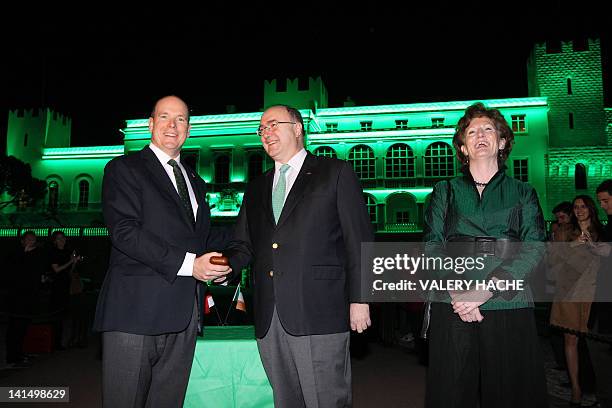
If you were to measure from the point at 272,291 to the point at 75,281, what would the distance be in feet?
25.9

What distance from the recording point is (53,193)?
43844 millimetres

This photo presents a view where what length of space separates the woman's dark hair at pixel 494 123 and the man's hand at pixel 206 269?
1766 millimetres

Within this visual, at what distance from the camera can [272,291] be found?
10.1 feet

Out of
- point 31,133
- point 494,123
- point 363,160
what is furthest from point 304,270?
point 31,133

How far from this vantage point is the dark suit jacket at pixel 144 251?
2.86 m

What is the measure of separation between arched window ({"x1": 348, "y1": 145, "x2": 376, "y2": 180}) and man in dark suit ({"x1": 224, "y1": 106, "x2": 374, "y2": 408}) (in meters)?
31.5

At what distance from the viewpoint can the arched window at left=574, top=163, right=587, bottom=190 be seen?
33688 mm

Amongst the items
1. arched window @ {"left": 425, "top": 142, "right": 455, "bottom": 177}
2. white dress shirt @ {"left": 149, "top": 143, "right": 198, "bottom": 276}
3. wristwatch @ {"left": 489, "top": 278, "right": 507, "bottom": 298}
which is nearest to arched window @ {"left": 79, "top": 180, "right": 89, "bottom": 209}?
arched window @ {"left": 425, "top": 142, "right": 455, "bottom": 177}

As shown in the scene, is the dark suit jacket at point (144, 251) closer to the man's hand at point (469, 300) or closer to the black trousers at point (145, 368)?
the black trousers at point (145, 368)

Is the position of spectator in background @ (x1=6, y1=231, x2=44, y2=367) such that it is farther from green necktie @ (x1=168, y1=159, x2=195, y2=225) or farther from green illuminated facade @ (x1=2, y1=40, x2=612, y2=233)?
green illuminated facade @ (x1=2, y1=40, x2=612, y2=233)

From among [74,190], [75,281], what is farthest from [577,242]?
[74,190]

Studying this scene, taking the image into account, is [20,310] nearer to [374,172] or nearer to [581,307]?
[581,307]

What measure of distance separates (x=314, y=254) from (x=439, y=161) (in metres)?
32.3

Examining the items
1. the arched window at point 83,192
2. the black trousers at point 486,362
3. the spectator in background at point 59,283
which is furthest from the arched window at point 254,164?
the black trousers at point 486,362
